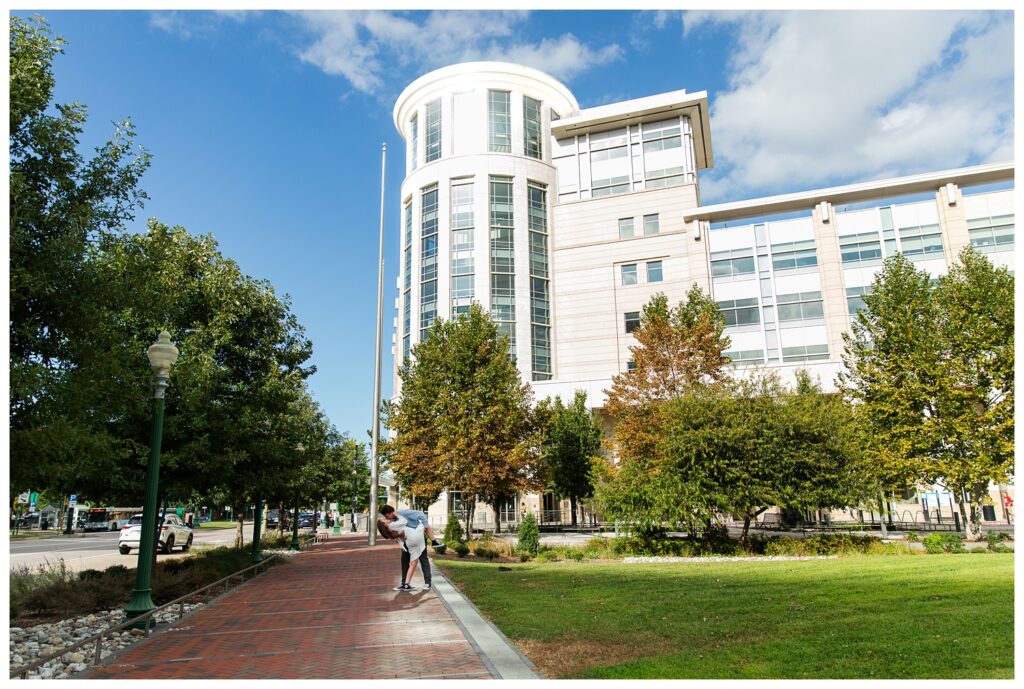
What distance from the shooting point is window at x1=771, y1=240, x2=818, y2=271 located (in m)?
51.9

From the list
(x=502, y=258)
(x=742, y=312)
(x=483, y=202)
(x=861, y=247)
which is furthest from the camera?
(x=483, y=202)

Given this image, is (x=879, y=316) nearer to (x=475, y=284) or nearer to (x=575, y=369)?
(x=575, y=369)

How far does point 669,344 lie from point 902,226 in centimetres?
2991

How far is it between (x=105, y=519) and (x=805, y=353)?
208ft

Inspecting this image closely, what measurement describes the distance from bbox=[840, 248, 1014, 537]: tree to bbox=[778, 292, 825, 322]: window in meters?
23.5

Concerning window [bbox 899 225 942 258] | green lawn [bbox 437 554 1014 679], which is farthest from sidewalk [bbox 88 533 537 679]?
window [bbox 899 225 942 258]

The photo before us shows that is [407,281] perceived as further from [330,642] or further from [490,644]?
[490,644]

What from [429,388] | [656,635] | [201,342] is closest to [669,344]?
[429,388]

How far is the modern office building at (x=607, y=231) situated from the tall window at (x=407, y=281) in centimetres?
23

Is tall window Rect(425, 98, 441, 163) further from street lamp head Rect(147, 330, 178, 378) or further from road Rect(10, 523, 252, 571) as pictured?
street lamp head Rect(147, 330, 178, 378)

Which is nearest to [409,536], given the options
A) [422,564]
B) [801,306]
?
[422,564]

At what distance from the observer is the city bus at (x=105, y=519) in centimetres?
5653

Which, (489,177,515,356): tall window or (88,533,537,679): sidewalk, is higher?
(489,177,515,356): tall window

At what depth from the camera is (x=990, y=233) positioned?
1933 inches
